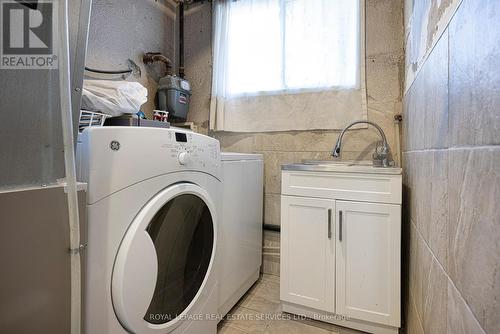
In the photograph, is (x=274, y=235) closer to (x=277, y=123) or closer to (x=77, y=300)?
(x=277, y=123)

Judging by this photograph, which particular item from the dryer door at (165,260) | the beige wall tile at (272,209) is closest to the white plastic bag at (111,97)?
the dryer door at (165,260)

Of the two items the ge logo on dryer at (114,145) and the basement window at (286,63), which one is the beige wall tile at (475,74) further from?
the basement window at (286,63)

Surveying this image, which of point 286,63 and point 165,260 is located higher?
point 286,63

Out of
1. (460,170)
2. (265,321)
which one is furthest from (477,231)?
(265,321)

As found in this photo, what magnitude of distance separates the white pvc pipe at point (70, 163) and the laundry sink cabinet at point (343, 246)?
0.97 m

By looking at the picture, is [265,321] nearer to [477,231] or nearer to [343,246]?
[343,246]

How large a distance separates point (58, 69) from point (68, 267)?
0.41 m

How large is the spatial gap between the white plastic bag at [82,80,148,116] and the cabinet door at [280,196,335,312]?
2.90ft

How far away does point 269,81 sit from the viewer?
1784 millimetres

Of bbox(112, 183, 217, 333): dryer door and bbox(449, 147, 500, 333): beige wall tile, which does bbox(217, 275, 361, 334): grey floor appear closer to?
bbox(112, 183, 217, 333): dryer door

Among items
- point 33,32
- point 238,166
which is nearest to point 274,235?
point 238,166

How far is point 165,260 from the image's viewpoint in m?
0.81

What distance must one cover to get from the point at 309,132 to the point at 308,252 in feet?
2.73

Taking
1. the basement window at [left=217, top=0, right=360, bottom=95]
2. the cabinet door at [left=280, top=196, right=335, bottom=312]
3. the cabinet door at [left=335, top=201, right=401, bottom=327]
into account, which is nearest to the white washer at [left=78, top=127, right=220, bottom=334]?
the cabinet door at [left=280, top=196, right=335, bottom=312]
